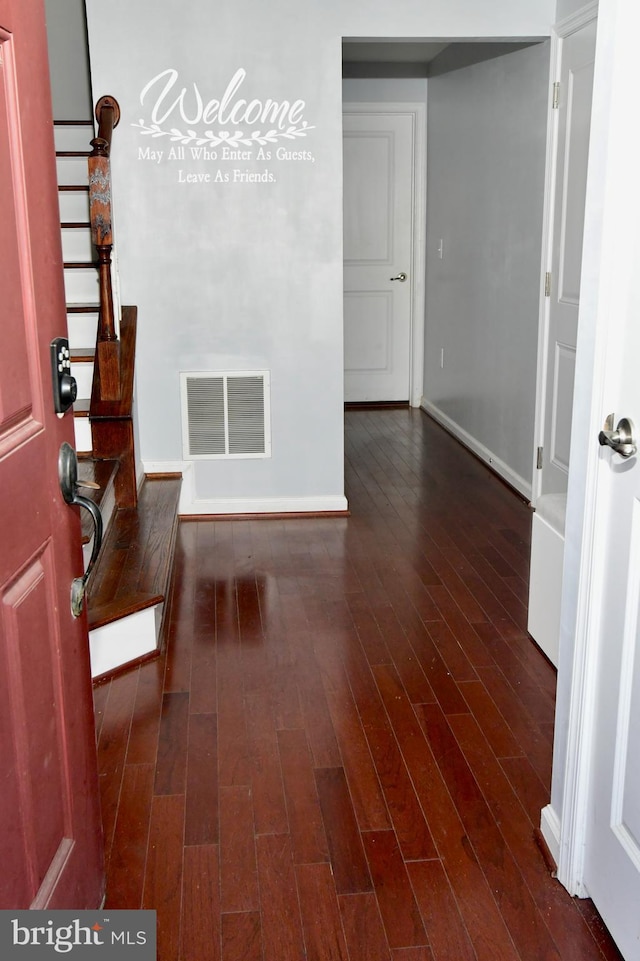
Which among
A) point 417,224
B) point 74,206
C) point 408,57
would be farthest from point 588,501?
point 417,224

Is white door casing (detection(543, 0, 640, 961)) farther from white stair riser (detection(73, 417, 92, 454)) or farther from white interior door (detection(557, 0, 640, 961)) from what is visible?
white stair riser (detection(73, 417, 92, 454))

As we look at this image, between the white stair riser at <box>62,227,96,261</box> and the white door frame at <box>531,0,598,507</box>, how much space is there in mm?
2157

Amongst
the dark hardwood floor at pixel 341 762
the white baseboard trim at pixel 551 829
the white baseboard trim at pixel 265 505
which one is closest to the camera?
the dark hardwood floor at pixel 341 762

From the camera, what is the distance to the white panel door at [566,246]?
398cm

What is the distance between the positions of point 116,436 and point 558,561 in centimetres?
190

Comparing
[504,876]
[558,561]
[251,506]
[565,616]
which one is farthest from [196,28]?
[504,876]

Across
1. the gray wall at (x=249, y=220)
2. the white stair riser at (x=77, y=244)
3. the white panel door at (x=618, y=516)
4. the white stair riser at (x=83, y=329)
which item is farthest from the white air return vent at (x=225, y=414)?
the white panel door at (x=618, y=516)

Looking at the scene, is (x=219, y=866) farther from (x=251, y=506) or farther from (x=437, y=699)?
(x=251, y=506)

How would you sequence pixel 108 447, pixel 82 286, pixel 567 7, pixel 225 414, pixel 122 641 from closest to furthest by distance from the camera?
pixel 122 641, pixel 108 447, pixel 567 7, pixel 82 286, pixel 225 414

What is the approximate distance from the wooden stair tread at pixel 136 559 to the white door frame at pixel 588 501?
1486 mm

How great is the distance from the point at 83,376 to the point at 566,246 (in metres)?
2.26

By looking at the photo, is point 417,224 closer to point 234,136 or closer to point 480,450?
point 480,450

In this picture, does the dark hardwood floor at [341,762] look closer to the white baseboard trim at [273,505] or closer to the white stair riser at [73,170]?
the white baseboard trim at [273,505]

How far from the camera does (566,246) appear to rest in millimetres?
4250
